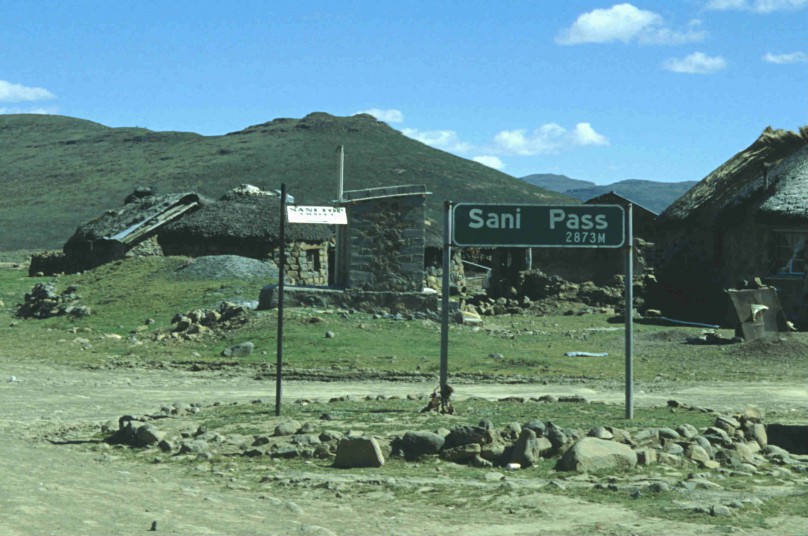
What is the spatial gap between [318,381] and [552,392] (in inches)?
153

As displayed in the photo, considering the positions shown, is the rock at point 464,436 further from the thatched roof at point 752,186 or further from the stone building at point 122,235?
the stone building at point 122,235

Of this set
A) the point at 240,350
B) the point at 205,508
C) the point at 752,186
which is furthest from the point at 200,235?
the point at 205,508

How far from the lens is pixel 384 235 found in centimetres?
2527

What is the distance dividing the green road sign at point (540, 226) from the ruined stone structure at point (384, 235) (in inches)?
452

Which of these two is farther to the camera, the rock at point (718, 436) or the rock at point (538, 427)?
the rock at point (718, 436)

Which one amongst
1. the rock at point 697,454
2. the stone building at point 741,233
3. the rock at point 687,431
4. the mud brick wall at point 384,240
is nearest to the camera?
the rock at point 697,454

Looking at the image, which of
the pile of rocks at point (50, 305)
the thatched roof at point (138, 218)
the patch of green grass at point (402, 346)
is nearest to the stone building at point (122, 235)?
the thatched roof at point (138, 218)

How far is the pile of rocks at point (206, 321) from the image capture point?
78.8ft

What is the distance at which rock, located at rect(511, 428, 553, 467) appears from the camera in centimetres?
1025

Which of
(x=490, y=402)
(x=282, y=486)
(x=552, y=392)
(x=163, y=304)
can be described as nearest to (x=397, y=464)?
(x=282, y=486)

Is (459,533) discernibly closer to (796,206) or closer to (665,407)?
(665,407)

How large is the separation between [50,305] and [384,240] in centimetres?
978

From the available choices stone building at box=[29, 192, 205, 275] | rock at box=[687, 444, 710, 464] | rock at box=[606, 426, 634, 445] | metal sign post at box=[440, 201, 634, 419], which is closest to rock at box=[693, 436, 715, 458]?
rock at box=[687, 444, 710, 464]

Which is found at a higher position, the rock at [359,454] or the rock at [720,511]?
the rock at [359,454]
